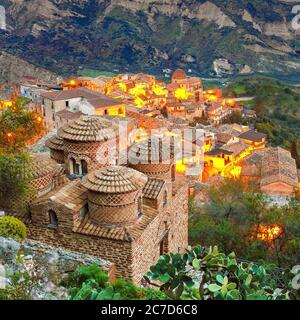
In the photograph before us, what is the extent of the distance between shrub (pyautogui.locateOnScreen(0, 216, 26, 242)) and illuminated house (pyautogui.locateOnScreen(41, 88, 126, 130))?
28.9m

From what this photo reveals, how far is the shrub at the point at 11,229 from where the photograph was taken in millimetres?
9359

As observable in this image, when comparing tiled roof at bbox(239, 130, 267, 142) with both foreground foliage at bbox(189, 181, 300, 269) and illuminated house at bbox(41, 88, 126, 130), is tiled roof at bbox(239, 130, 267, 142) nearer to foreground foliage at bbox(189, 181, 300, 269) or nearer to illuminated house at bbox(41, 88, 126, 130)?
illuminated house at bbox(41, 88, 126, 130)

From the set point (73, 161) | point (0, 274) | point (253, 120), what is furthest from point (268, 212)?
point (253, 120)

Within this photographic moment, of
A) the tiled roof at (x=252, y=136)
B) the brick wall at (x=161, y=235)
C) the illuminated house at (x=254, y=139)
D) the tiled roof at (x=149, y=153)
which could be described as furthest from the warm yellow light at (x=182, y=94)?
the tiled roof at (x=149, y=153)

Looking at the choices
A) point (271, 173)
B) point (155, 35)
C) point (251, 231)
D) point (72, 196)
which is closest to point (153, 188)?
point (72, 196)

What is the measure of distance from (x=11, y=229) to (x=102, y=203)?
6.52 feet

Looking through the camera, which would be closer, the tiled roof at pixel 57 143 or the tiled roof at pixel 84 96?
the tiled roof at pixel 57 143

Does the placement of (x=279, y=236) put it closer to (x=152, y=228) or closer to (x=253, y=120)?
(x=152, y=228)

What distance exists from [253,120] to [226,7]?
344 feet

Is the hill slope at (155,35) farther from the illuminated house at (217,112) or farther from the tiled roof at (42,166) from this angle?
the tiled roof at (42,166)

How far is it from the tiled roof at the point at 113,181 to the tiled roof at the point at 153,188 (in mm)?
919

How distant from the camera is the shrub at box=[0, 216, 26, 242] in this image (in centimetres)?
936

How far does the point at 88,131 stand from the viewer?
11820mm

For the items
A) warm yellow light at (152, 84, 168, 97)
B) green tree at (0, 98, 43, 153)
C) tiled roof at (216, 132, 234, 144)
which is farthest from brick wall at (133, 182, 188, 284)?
warm yellow light at (152, 84, 168, 97)
